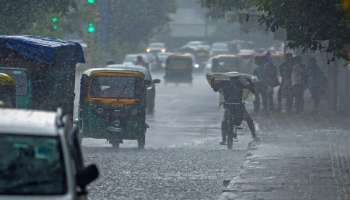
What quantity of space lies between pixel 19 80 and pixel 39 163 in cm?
1449

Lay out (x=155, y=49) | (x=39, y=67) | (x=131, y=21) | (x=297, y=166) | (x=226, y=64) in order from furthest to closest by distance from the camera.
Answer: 1. (x=155, y=49)
2. (x=131, y=21)
3. (x=226, y=64)
4. (x=39, y=67)
5. (x=297, y=166)

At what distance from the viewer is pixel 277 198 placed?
1557cm

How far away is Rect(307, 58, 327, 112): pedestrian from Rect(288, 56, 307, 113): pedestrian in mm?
886

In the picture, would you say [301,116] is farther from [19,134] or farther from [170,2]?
[170,2]

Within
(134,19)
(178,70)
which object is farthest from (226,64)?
(134,19)

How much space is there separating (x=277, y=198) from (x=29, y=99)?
920 cm

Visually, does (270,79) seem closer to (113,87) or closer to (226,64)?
(113,87)

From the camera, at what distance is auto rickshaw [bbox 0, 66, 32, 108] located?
2344 centimetres

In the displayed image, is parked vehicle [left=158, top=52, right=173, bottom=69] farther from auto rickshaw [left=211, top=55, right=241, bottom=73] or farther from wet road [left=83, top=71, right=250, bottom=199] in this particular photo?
wet road [left=83, top=71, right=250, bottom=199]

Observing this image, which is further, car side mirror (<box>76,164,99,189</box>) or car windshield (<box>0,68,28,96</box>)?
car windshield (<box>0,68,28,96</box>)

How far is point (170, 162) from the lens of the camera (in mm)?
21672

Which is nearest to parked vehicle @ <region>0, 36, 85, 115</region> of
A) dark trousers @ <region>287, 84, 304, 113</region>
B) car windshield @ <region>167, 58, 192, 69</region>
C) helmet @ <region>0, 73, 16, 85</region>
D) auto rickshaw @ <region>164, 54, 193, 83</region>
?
helmet @ <region>0, 73, 16, 85</region>

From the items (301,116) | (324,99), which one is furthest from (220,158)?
(324,99)

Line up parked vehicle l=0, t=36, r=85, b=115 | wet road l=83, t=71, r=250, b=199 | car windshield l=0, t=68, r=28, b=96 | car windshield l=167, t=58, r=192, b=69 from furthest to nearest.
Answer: car windshield l=167, t=58, r=192, b=69
parked vehicle l=0, t=36, r=85, b=115
car windshield l=0, t=68, r=28, b=96
wet road l=83, t=71, r=250, b=199
